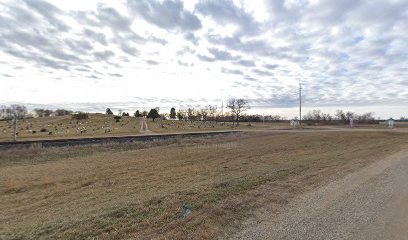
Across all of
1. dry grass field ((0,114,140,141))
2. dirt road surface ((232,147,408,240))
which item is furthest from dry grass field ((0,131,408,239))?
dry grass field ((0,114,140,141))

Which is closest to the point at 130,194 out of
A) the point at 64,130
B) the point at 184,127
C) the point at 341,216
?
the point at 341,216

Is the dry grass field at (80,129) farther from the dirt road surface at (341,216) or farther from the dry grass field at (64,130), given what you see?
the dirt road surface at (341,216)

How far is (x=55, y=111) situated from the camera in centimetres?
13825

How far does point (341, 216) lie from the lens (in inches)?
273

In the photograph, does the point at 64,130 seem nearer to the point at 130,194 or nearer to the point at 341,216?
the point at 130,194

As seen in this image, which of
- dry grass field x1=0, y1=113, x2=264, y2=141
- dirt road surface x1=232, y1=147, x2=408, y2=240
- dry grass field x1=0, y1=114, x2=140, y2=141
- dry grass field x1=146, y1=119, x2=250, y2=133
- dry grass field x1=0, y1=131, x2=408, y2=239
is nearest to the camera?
dirt road surface x1=232, y1=147, x2=408, y2=240

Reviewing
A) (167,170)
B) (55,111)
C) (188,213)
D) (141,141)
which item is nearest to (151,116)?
(55,111)

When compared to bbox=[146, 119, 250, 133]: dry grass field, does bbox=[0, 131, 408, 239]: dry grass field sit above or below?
below

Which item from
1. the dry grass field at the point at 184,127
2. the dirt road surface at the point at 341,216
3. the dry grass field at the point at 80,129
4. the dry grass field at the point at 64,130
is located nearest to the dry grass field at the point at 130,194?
the dirt road surface at the point at 341,216

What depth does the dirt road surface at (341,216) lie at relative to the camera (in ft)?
19.4

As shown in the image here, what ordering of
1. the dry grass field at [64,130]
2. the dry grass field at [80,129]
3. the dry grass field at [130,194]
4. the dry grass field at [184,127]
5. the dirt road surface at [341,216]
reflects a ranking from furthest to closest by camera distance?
1. the dry grass field at [184,127]
2. the dry grass field at [80,129]
3. the dry grass field at [64,130]
4. the dry grass field at [130,194]
5. the dirt road surface at [341,216]

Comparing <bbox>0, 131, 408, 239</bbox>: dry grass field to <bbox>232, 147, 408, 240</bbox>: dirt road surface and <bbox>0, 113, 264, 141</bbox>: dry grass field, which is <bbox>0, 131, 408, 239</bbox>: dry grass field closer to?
<bbox>232, 147, 408, 240</bbox>: dirt road surface

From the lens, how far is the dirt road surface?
19.4 feet

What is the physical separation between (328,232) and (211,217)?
2.23 metres
